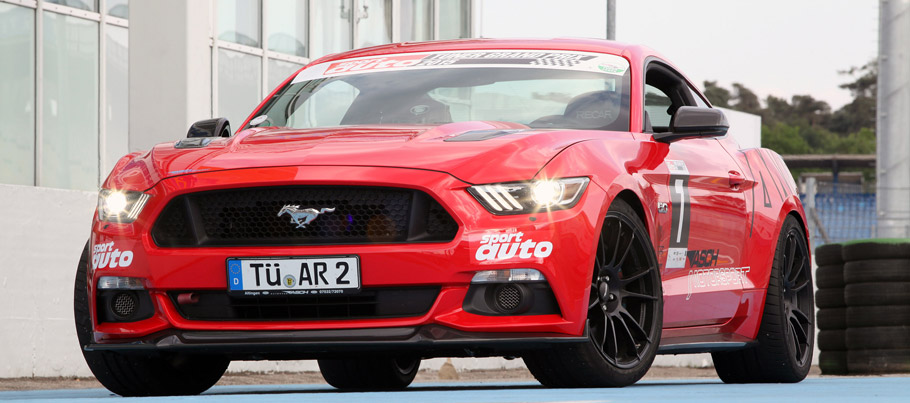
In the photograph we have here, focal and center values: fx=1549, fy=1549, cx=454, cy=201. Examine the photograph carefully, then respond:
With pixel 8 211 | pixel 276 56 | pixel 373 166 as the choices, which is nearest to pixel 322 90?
pixel 373 166

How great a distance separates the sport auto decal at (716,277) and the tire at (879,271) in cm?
700

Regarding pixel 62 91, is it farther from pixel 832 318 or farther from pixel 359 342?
pixel 359 342

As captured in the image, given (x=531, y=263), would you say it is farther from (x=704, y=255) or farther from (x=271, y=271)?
(x=704, y=255)

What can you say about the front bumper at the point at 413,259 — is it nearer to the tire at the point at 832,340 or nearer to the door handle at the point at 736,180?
the door handle at the point at 736,180

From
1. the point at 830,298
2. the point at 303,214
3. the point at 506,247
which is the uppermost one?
the point at 303,214

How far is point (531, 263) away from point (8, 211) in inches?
233

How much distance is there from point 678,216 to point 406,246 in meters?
1.55

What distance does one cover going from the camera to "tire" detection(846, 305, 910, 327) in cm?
1351

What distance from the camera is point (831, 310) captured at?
46.3 feet

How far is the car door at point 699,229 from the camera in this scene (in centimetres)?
614

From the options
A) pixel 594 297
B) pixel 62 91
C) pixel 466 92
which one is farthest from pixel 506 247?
pixel 62 91

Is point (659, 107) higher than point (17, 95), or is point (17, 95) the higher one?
point (17, 95)

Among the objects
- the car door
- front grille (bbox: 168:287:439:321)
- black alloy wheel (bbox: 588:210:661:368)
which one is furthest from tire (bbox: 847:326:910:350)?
front grille (bbox: 168:287:439:321)

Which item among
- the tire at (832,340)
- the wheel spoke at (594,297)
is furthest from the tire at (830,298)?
the wheel spoke at (594,297)
